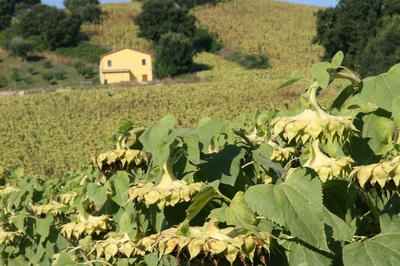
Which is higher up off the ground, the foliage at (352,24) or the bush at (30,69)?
the foliage at (352,24)

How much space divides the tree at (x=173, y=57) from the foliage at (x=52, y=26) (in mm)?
9864

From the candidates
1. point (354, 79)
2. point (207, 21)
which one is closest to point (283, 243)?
point (354, 79)

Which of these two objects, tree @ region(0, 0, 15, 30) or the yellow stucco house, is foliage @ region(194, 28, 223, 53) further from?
tree @ region(0, 0, 15, 30)

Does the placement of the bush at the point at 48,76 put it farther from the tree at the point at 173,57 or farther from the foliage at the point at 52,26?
the foliage at the point at 52,26

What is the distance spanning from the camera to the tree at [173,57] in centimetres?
4362

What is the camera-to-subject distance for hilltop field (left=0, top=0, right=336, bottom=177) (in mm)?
26247

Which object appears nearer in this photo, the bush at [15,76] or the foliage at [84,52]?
the bush at [15,76]

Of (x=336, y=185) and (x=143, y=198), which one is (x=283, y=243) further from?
(x=143, y=198)

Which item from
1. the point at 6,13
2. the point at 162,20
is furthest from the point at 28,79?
the point at 6,13

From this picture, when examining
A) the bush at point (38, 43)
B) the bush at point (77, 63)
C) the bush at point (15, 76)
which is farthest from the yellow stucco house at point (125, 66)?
the bush at point (38, 43)

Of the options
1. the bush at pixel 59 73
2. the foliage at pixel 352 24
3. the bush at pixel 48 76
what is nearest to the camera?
the foliage at pixel 352 24

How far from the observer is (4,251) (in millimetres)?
4266

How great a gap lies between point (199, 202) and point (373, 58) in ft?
122

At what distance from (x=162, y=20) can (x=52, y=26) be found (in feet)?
29.5
